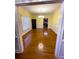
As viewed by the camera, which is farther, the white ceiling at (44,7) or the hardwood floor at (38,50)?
the white ceiling at (44,7)

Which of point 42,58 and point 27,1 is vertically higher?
point 27,1

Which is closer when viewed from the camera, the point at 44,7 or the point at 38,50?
the point at 38,50

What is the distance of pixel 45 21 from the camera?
1412 centimetres

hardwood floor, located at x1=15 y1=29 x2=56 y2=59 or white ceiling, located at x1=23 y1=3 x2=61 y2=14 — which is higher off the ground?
white ceiling, located at x1=23 y1=3 x2=61 y2=14

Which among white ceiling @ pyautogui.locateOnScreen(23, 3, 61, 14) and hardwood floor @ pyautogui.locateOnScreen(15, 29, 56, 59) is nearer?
hardwood floor @ pyautogui.locateOnScreen(15, 29, 56, 59)

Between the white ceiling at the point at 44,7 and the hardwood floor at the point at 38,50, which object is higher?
the white ceiling at the point at 44,7

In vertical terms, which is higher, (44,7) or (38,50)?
(44,7)
